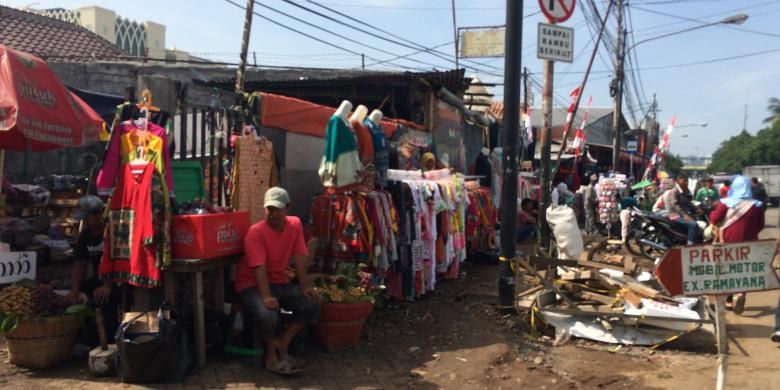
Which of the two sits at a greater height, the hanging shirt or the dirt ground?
the hanging shirt

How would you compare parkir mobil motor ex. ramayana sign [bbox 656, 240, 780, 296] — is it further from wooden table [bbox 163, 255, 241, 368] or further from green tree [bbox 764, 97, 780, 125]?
green tree [bbox 764, 97, 780, 125]

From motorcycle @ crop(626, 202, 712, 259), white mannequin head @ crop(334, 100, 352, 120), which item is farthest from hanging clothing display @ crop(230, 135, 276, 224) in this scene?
motorcycle @ crop(626, 202, 712, 259)

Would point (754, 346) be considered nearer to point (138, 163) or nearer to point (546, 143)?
point (546, 143)

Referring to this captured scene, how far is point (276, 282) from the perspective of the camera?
5418 millimetres

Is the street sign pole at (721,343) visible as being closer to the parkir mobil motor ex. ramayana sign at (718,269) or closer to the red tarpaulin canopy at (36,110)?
the parkir mobil motor ex. ramayana sign at (718,269)

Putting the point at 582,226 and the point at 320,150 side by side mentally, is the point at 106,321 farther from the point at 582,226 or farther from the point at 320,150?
the point at 582,226

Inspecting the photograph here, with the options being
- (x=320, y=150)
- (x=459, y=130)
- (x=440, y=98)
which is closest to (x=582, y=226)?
(x=459, y=130)

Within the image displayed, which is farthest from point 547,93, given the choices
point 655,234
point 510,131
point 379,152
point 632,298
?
point 655,234

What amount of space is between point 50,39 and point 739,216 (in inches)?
658

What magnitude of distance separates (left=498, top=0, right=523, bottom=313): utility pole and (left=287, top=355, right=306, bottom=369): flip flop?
2.73 metres

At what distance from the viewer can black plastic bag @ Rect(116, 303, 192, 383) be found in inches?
182

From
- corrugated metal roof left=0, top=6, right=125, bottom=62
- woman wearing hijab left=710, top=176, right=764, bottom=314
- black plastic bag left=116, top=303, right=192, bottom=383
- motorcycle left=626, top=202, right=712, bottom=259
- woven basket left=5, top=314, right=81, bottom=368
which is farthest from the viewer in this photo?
corrugated metal roof left=0, top=6, right=125, bottom=62

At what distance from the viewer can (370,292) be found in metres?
6.26

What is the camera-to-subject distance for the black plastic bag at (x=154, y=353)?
461cm
